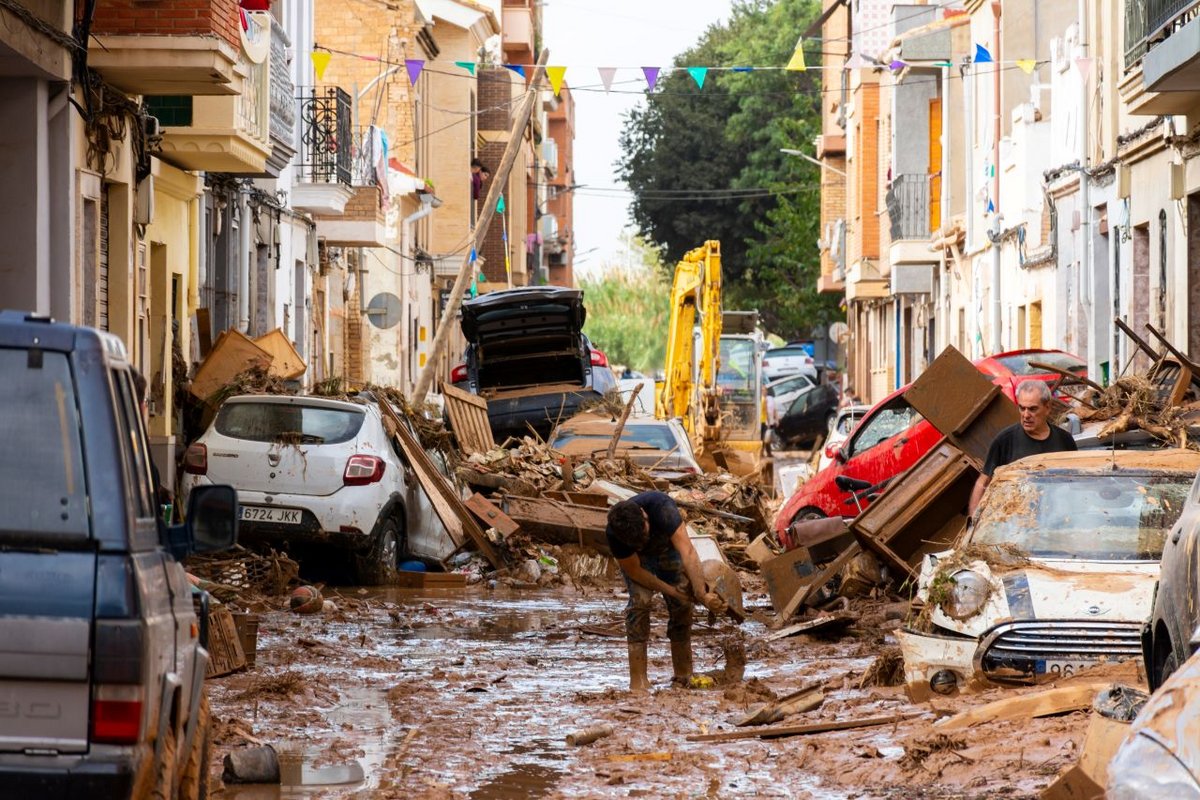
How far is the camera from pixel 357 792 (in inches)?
325

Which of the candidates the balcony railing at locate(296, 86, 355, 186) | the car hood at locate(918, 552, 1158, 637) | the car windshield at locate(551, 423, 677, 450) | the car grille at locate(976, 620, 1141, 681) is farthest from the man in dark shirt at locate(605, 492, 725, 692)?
the balcony railing at locate(296, 86, 355, 186)

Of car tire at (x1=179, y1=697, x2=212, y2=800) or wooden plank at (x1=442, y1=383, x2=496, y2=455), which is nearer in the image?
car tire at (x1=179, y1=697, x2=212, y2=800)

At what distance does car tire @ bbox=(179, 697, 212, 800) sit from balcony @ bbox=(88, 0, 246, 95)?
11814 mm

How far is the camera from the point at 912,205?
4247cm

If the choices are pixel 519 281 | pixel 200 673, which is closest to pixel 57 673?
pixel 200 673

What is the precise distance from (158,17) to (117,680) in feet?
44.8

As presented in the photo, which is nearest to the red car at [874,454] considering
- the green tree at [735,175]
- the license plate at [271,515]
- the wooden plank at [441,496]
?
the wooden plank at [441,496]

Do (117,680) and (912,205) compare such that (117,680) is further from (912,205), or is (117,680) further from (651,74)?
(912,205)

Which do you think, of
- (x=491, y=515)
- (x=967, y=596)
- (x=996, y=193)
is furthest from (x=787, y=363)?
(x=967, y=596)

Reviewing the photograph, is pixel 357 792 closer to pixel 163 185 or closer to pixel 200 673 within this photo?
pixel 200 673

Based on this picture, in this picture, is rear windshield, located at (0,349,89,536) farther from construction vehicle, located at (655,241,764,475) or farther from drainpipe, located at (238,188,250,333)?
construction vehicle, located at (655,241,764,475)

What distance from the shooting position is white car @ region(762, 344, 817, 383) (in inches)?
2562

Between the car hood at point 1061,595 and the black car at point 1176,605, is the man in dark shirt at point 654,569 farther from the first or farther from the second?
the black car at point 1176,605

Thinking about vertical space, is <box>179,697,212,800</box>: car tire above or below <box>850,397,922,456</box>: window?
below
